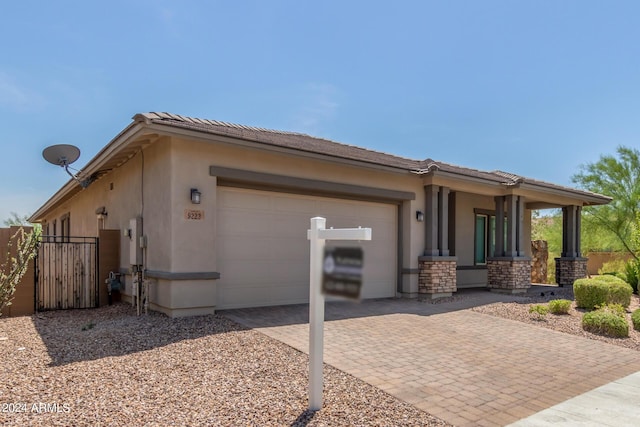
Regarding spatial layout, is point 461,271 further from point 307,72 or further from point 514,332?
point 307,72

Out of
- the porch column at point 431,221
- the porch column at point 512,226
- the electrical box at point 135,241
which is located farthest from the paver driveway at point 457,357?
the porch column at point 512,226

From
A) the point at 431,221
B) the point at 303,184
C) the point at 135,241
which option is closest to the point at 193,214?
the point at 135,241

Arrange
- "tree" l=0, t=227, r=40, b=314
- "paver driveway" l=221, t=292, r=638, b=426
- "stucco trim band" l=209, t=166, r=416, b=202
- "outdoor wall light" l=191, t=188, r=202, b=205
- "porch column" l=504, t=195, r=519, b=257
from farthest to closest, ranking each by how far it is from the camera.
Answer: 1. "porch column" l=504, t=195, r=519, b=257
2. "stucco trim band" l=209, t=166, r=416, b=202
3. "tree" l=0, t=227, r=40, b=314
4. "outdoor wall light" l=191, t=188, r=202, b=205
5. "paver driveway" l=221, t=292, r=638, b=426

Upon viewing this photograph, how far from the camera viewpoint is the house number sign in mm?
7797

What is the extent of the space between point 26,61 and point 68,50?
212cm

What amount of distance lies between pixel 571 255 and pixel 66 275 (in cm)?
1655

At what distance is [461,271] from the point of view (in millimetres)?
14375

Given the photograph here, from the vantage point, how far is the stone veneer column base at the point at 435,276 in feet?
36.2

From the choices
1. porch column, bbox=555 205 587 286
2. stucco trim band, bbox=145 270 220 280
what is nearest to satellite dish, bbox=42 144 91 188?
stucco trim band, bbox=145 270 220 280

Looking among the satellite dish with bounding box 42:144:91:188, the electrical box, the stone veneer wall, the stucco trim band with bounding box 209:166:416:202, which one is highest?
the satellite dish with bounding box 42:144:91:188

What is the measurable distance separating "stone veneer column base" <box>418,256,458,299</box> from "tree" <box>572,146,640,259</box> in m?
14.0

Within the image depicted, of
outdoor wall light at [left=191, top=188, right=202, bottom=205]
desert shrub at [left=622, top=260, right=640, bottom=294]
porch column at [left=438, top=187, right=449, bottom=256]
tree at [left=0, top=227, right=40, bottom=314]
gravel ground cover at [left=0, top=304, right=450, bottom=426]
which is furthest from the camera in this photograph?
desert shrub at [left=622, top=260, right=640, bottom=294]

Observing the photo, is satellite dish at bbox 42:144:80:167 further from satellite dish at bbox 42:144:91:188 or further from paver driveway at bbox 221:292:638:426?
paver driveway at bbox 221:292:638:426

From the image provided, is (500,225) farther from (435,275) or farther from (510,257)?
(435,275)
